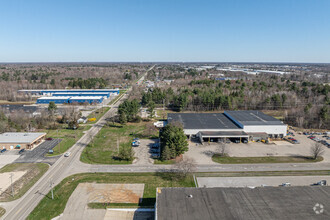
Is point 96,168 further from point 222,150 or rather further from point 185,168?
point 222,150

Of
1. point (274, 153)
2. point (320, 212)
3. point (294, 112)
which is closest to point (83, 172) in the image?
point (320, 212)

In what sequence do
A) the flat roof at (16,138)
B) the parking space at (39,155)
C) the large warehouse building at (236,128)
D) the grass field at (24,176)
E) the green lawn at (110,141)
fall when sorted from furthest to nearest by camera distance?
the large warehouse building at (236,128) → the flat roof at (16,138) → the green lawn at (110,141) → the parking space at (39,155) → the grass field at (24,176)

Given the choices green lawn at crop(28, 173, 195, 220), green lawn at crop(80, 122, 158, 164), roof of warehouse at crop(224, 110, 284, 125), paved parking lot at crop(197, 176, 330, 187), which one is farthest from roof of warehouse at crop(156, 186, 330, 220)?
roof of warehouse at crop(224, 110, 284, 125)

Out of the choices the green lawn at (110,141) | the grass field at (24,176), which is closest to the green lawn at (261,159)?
the green lawn at (110,141)

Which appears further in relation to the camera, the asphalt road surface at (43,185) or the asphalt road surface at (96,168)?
the asphalt road surface at (96,168)

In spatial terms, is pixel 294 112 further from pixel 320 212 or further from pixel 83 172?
pixel 83 172

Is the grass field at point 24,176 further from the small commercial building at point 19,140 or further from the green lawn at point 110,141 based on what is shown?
the small commercial building at point 19,140

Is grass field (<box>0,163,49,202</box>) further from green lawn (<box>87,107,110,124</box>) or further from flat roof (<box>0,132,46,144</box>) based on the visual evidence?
green lawn (<box>87,107,110,124</box>)
